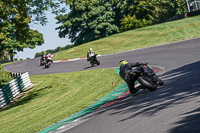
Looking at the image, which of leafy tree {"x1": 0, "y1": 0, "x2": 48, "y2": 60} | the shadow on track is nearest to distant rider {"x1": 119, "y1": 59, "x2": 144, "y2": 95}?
the shadow on track

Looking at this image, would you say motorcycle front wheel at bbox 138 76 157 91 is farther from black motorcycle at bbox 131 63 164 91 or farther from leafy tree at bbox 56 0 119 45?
leafy tree at bbox 56 0 119 45

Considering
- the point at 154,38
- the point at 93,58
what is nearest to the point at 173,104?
the point at 93,58

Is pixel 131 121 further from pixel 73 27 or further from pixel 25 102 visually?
pixel 73 27

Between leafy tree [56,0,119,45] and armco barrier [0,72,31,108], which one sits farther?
leafy tree [56,0,119,45]

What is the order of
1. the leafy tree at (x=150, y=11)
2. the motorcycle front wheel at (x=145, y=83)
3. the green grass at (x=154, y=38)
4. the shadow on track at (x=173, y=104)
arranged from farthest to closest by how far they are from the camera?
the leafy tree at (x=150, y=11) < the green grass at (x=154, y=38) < the motorcycle front wheel at (x=145, y=83) < the shadow on track at (x=173, y=104)

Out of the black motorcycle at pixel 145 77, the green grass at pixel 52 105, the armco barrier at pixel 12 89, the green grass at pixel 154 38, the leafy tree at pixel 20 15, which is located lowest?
the green grass at pixel 52 105

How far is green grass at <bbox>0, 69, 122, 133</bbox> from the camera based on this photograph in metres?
10.7

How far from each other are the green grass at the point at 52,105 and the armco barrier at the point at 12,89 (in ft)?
2.66

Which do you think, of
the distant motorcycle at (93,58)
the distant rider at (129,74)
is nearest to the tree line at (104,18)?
the distant motorcycle at (93,58)

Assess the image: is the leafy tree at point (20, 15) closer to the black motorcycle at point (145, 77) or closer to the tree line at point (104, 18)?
the black motorcycle at point (145, 77)

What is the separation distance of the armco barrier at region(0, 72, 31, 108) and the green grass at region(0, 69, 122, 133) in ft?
2.66

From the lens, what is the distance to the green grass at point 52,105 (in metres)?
10.7

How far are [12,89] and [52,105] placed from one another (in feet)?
20.4

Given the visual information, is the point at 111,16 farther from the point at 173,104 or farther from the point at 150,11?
the point at 173,104
